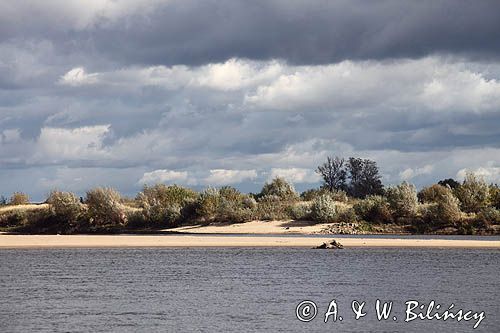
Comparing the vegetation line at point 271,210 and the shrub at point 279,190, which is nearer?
the vegetation line at point 271,210

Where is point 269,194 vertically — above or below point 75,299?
above

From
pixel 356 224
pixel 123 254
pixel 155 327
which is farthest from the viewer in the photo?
pixel 356 224

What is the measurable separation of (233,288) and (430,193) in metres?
62.6

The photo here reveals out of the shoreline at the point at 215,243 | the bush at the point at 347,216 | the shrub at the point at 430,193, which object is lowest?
the shoreline at the point at 215,243

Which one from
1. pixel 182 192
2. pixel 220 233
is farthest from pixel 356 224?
pixel 182 192

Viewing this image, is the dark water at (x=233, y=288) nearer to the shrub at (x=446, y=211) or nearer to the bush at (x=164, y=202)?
the shrub at (x=446, y=211)

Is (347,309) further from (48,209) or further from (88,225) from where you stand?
(48,209)

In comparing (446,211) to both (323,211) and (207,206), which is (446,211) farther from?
(207,206)

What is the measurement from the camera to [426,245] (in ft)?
206

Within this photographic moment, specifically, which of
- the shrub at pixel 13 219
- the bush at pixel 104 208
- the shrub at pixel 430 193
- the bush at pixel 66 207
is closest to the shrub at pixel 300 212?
the shrub at pixel 430 193

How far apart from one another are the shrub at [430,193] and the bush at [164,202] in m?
27.6

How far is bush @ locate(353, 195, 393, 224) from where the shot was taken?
83.8 meters

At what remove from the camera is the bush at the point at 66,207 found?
316ft

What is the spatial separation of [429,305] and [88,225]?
6793 centimetres
